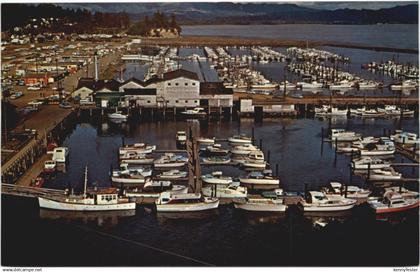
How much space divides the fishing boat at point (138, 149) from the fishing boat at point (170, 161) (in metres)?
0.32

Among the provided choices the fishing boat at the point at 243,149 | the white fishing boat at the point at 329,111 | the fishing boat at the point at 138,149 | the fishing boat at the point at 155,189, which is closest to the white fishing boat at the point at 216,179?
the fishing boat at the point at 155,189

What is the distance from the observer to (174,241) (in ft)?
13.4

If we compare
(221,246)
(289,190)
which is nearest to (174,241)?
(221,246)

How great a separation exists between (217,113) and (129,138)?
1.73 meters

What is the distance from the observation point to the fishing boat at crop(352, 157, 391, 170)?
18.8ft

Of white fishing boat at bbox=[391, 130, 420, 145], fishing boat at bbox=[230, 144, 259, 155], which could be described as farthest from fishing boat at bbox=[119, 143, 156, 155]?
white fishing boat at bbox=[391, 130, 420, 145]

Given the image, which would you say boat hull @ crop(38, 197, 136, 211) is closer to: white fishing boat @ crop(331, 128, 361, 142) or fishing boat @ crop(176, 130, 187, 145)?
fishing boat @ crop(176, 130, 187, 145)

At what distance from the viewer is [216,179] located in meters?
5.29

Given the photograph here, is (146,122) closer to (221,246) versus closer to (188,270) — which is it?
(221,246)

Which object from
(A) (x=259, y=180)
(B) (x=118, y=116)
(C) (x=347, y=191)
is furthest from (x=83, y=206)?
(B) (x=118, y=116)

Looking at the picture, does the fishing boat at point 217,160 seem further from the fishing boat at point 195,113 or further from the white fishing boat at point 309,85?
the white fishing boat at point 309,85

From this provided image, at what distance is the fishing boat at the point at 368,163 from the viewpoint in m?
5.74

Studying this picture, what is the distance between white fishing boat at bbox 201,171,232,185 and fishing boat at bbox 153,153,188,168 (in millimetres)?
507

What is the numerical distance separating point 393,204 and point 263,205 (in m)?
1.02
